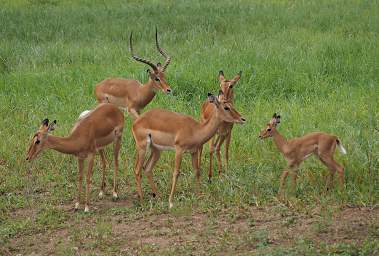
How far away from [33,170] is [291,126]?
10.1ft

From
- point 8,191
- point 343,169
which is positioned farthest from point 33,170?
point 343,169

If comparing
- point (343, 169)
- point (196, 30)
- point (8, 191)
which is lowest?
point (8, 191)

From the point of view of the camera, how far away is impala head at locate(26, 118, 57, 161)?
293 inches

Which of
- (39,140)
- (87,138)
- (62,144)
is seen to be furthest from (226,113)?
(39,140)

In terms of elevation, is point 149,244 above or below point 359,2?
below

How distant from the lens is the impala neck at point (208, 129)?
757cm

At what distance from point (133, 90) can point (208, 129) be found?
2.46 meters

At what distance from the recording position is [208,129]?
7.58m

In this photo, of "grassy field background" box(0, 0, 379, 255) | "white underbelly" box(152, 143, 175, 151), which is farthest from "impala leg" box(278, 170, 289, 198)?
"white underbelly" box(152, 143, 175, 151)

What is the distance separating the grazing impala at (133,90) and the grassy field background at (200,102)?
13.8 inches

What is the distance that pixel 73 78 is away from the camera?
12.1 m

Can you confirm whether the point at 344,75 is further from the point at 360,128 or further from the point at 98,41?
the point at 98,41

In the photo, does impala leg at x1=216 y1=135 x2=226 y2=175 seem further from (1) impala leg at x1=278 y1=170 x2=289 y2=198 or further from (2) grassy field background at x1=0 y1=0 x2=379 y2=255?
(1) impala leg at x1=278 y1=170 x2=289 y2=198

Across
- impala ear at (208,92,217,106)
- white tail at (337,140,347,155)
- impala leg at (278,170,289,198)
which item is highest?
impala ear at (208,92,217,106)
